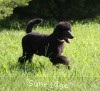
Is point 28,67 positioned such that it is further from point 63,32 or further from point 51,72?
point 63,32

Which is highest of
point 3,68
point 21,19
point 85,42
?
point 3,68

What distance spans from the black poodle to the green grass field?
0.16 m

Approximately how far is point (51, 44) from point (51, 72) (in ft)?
2.26

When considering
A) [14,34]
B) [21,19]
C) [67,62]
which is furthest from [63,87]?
[21,19]

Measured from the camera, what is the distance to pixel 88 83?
20.3 feet

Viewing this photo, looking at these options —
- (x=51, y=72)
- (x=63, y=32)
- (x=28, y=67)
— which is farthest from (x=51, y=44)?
(x=51, y=72)

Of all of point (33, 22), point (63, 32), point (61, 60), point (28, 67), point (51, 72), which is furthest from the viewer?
point (33, 22)

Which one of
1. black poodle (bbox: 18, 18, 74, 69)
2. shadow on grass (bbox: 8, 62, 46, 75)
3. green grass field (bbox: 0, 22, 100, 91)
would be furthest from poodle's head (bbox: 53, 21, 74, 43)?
shadow on grass (bbox: 8, 62, 46, 75)

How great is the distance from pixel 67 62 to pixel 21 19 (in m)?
7.81

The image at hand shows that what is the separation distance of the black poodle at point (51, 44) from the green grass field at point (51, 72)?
0.16 meters

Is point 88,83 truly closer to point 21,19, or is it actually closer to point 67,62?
point 67,62

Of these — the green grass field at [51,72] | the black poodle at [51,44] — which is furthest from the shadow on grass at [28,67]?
the black poodle at [51,44]

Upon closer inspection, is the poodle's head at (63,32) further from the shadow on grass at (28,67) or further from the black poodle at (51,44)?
the shadow on grass at (28,67)

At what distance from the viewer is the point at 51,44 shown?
7270mm
